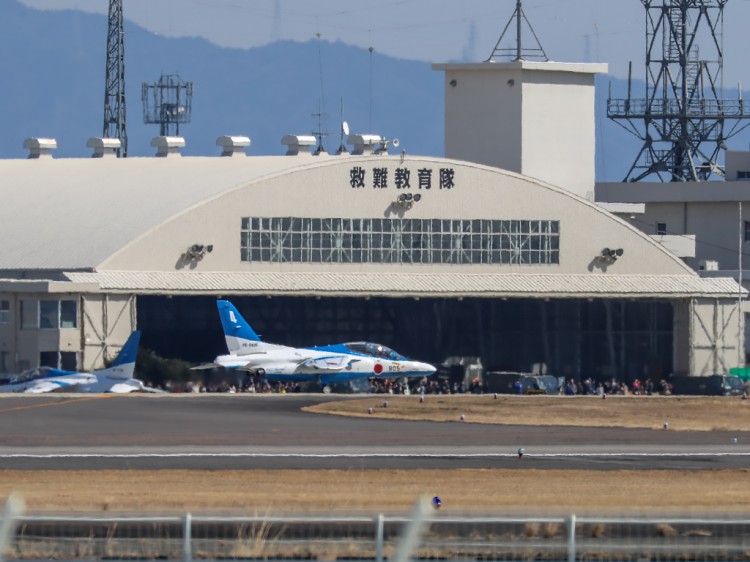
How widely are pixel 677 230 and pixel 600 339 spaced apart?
75.6ft

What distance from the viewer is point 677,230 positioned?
11069 centimetres

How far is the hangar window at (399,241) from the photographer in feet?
276

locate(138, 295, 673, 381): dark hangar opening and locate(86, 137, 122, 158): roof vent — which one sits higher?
locate(86, 137, 122, 158): roof vent

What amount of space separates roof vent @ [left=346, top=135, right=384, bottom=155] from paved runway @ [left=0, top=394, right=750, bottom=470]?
36791 millimetres

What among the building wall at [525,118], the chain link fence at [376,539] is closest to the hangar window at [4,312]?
the building wall at [525,118]

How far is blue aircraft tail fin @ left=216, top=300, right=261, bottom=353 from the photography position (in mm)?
79188

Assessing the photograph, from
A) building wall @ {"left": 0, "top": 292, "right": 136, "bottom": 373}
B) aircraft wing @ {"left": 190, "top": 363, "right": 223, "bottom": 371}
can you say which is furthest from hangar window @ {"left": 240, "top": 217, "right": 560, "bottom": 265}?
building wall @ {"left": 0, "top": 292, "right": 136, "bottom": 373}

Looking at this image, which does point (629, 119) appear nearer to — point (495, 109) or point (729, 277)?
point (495, 109)

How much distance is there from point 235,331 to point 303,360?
3.64 meters

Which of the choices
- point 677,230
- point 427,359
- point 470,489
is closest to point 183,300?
point 427,359

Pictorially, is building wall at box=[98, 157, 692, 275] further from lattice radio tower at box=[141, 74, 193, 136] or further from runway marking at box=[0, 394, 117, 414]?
lattice radio tower at box=[141, 74, 193, 136]

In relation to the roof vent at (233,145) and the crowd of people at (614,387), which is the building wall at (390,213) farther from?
the roof vent at (233,145)

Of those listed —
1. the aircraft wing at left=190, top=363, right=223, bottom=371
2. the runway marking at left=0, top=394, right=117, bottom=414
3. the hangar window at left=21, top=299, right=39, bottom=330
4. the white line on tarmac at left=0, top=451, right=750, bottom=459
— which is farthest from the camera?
the aircraft wing at left=190, top=363, right=223, bottom=371

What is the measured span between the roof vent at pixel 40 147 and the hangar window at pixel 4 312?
28348 mm
